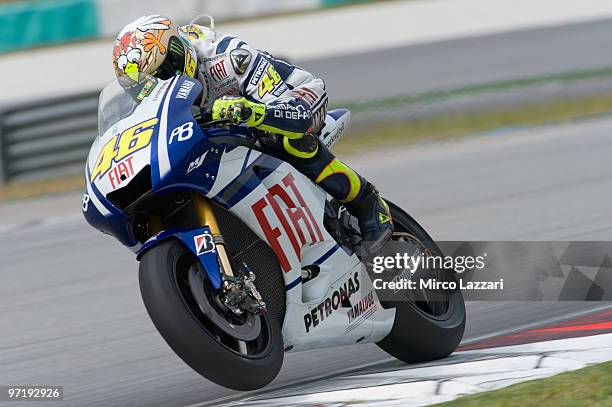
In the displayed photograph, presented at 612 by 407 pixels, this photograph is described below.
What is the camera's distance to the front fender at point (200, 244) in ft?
13.5

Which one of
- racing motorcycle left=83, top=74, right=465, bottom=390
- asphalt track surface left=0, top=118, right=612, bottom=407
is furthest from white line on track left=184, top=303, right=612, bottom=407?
racing motorcycle left=83, top=74, right=465, bottom=390

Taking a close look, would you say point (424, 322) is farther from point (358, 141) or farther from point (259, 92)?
point (358, 141)

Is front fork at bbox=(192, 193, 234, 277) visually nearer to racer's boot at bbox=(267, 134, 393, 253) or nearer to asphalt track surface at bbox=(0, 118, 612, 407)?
racer's boot at bbox=(267, 134, 393, 253)

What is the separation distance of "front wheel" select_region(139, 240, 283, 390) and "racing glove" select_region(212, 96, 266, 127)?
0.50 metres

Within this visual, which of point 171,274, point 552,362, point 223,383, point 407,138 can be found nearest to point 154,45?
point 171,274

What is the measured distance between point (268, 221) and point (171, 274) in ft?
1.97

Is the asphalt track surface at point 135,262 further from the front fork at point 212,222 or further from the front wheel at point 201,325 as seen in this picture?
the front fork at point 212,222

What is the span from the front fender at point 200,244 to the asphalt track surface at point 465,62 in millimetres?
9783

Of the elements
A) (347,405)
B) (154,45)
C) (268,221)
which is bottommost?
(347,405)

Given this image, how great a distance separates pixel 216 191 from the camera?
14.1 feet

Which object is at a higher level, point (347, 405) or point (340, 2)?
point (347, 405)

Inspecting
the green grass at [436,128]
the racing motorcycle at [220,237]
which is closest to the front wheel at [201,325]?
the racing motorcycle at [220,237]

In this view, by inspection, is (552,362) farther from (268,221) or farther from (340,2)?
(340,2)

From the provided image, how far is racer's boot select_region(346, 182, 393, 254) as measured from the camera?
493cm
